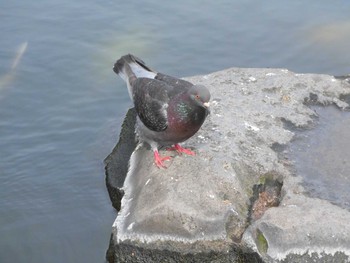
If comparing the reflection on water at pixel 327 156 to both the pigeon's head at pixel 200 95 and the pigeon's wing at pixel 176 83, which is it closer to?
the pigeon's head at pixel 200 95

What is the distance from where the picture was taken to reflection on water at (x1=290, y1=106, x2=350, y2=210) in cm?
579

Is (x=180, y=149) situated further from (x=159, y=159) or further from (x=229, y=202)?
(x=229, y=202)

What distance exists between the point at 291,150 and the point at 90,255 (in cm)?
216

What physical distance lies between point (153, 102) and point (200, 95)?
527 mm

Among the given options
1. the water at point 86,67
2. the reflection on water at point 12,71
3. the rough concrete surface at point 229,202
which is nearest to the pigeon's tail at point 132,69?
the rough concrete surface at point 229,202

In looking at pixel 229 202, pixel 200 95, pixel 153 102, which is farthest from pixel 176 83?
pixel 229 202

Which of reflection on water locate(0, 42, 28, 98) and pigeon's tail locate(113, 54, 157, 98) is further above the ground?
pigeon's tail locate(113, 54, 157, 98)

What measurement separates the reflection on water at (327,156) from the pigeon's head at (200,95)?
3.55 ft

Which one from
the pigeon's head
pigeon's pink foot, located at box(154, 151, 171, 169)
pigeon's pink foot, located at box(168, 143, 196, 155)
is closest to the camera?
the pigeon's head

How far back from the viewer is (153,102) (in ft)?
20.0

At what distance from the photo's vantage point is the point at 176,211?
5395 millimetres

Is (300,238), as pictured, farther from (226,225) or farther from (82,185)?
(82,185)

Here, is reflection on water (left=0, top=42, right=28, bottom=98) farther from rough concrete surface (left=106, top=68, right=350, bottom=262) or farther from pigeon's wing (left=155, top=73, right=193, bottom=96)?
pigeon's wing (left=155, top=73, right=193, bottom=96)

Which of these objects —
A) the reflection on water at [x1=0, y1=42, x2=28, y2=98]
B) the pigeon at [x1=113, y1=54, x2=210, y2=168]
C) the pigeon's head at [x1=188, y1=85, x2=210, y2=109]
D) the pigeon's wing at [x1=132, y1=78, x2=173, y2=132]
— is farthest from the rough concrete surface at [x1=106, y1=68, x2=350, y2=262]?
the reflection on water at [x1=0, y1=42, x2=28, y2=98]
